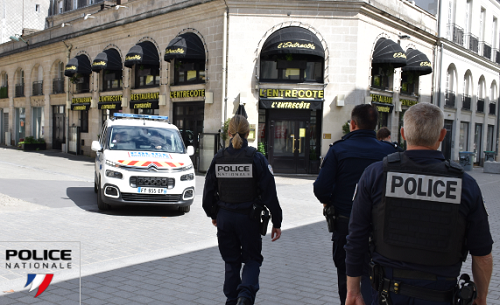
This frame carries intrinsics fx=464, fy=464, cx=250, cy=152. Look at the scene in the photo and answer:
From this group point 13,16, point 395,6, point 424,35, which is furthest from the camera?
point 13,16

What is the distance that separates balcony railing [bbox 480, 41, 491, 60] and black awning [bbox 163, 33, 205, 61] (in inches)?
823

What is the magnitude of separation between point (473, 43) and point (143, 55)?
2098 cm

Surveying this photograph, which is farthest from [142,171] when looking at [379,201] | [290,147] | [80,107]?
[80,107]

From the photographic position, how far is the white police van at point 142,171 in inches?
368

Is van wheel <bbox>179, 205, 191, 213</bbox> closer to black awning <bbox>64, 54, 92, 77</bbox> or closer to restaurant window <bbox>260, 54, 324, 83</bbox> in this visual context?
restaurant window <bbox>260, 54, 324, 83</bbox>

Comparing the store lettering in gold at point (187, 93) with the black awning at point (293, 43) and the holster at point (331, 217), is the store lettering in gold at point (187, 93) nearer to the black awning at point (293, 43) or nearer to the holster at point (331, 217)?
the black awning at point (293, 43)

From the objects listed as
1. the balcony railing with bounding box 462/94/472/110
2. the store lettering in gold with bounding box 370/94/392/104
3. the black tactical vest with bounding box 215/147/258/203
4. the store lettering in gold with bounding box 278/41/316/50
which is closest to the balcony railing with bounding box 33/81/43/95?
the store lettering in gold with bounding box 278/41/316/50

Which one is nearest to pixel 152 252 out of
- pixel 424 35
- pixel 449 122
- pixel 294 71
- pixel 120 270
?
pixel 120 270

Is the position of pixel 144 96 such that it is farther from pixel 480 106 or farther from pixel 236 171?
pixel 480 106

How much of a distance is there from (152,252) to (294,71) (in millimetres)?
14272

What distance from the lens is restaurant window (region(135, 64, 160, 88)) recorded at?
75.6 feet

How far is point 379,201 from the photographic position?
8.52ft

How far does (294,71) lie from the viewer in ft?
64.4

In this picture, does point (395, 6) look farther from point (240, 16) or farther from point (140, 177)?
point (140, 177)
